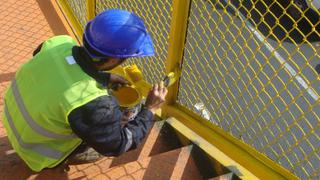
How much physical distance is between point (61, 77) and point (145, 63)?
223 centimetres

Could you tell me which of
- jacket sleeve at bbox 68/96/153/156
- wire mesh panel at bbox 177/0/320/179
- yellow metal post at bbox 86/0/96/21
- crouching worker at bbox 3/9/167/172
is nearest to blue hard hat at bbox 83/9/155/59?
crouching worker at bbox 3/9/167/172

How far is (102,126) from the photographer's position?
89.7 inches

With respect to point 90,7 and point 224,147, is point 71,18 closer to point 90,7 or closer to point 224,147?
point 90,7

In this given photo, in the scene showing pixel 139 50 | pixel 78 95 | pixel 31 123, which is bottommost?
pixel 31 123

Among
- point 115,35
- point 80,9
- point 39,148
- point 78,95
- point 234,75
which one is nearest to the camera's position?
point 78,95

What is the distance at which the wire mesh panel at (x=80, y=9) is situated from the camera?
4463 millimetres

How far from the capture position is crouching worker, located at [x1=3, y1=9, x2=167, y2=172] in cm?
226

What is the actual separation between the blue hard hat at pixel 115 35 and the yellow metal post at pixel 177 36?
21.0 inches

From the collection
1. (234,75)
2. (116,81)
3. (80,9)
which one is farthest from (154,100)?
(234,75)

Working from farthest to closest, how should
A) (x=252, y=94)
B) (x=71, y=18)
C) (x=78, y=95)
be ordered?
(x=252, y=94), (x=71, y=18), (x=78, y=95)

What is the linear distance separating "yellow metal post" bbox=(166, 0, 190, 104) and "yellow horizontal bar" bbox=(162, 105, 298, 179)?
0.26m

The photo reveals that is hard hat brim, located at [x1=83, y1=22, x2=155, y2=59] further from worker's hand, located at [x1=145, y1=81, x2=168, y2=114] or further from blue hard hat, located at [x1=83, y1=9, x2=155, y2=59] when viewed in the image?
worker's hand, located at [x1=145, y1=81, x2=168, y2=114]

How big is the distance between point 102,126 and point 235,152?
1.17m

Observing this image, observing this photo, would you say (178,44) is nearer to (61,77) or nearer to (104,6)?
(61,77)
